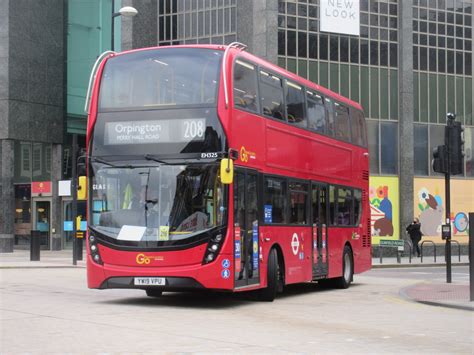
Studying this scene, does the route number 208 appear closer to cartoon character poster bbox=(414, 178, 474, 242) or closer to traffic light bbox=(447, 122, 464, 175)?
traffic light bbox=(447, 122, 464, 175)

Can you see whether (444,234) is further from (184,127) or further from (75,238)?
(75,238)

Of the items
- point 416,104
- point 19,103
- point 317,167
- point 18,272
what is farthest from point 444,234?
point 19,103

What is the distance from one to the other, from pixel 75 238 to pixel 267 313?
653 inches

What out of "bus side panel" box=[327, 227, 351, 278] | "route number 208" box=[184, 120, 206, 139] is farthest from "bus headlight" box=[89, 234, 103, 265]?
"bus side panel" box=[327, 227, 351, 278]

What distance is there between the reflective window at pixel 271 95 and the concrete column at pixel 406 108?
24235 millimetres

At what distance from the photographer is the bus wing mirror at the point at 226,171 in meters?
13.4

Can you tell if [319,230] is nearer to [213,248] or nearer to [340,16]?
[213,248]

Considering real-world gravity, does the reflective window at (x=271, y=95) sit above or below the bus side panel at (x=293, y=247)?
above

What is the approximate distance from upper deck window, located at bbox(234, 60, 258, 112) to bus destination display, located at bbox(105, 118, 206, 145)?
34.4 inches

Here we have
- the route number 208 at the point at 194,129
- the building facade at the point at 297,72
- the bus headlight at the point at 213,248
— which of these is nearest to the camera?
the bus headlight at the point at 213,248

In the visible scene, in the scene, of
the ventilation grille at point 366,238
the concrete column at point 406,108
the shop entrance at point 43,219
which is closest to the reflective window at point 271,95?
the ventilation grille at point 366,238

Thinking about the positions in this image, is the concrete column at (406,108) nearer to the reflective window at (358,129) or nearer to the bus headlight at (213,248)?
the reflective window at (358,129)

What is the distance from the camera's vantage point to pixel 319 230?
1852 centimetres

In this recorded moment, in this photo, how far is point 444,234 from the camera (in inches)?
828
